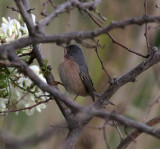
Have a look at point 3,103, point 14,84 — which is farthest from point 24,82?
point 3,103

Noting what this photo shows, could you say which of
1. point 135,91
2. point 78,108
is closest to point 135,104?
point 135,91

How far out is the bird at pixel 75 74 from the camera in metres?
4.12

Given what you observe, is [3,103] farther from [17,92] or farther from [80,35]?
[80,35]

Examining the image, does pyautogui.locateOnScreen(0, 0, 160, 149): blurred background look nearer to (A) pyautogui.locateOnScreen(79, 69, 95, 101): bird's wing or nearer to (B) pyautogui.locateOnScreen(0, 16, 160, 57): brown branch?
(A) pyautogui.locateOnScreen(79, 69, 95, 101): bird's wing

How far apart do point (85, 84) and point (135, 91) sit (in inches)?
69.7

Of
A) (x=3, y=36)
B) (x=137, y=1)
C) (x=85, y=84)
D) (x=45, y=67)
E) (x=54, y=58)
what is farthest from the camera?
(x=137, y=1)

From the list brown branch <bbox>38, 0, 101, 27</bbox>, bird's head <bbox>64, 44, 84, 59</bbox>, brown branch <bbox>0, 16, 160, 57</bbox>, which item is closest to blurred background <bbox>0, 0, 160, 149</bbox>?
bird's head <bbox>64, 44, 84, 59</bbox>

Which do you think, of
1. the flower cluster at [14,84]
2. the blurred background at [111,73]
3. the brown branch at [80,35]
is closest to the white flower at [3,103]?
the flower cluster at [14,84]

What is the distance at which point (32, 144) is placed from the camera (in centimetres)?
125

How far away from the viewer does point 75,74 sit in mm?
4191

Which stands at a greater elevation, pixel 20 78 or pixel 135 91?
pixel 135 91

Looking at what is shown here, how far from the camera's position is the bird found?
4.12 m

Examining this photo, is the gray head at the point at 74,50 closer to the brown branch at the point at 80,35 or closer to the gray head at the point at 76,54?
the gray head at the point at 76,54

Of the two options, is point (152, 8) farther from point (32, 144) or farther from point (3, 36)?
point (32, 144)
